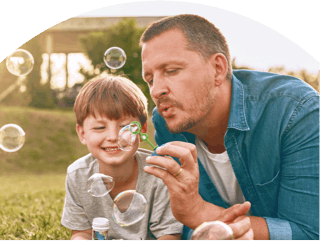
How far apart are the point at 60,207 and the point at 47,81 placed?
3.27 m

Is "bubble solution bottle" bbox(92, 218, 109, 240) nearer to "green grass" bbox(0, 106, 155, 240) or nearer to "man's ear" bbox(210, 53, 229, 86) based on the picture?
"man's ear" bbox(210, 53, 229, 86)

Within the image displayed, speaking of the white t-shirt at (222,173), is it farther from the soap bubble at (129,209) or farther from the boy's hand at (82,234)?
the boy's hand at (82,234)

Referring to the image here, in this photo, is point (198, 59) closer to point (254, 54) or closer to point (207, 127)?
point (207, 127)

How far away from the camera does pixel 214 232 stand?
4.94 feet

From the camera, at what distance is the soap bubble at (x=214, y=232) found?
57.4 inches

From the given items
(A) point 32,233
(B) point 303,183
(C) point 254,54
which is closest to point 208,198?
(B) point 303,183

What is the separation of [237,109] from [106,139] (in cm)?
79

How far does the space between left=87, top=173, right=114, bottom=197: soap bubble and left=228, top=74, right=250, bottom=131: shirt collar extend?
31.3 inches

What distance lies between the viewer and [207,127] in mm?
1888

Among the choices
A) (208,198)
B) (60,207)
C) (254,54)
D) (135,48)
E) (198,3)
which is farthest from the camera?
(135,48)

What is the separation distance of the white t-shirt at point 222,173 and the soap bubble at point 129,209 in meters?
0.45

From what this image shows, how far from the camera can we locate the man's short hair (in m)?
1.83

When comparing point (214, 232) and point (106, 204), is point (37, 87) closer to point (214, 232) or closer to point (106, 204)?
point (106, 204)

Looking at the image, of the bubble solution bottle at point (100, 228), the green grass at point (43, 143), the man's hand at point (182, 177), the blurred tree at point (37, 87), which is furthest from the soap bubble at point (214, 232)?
the blurred tree at point (37, 87)
